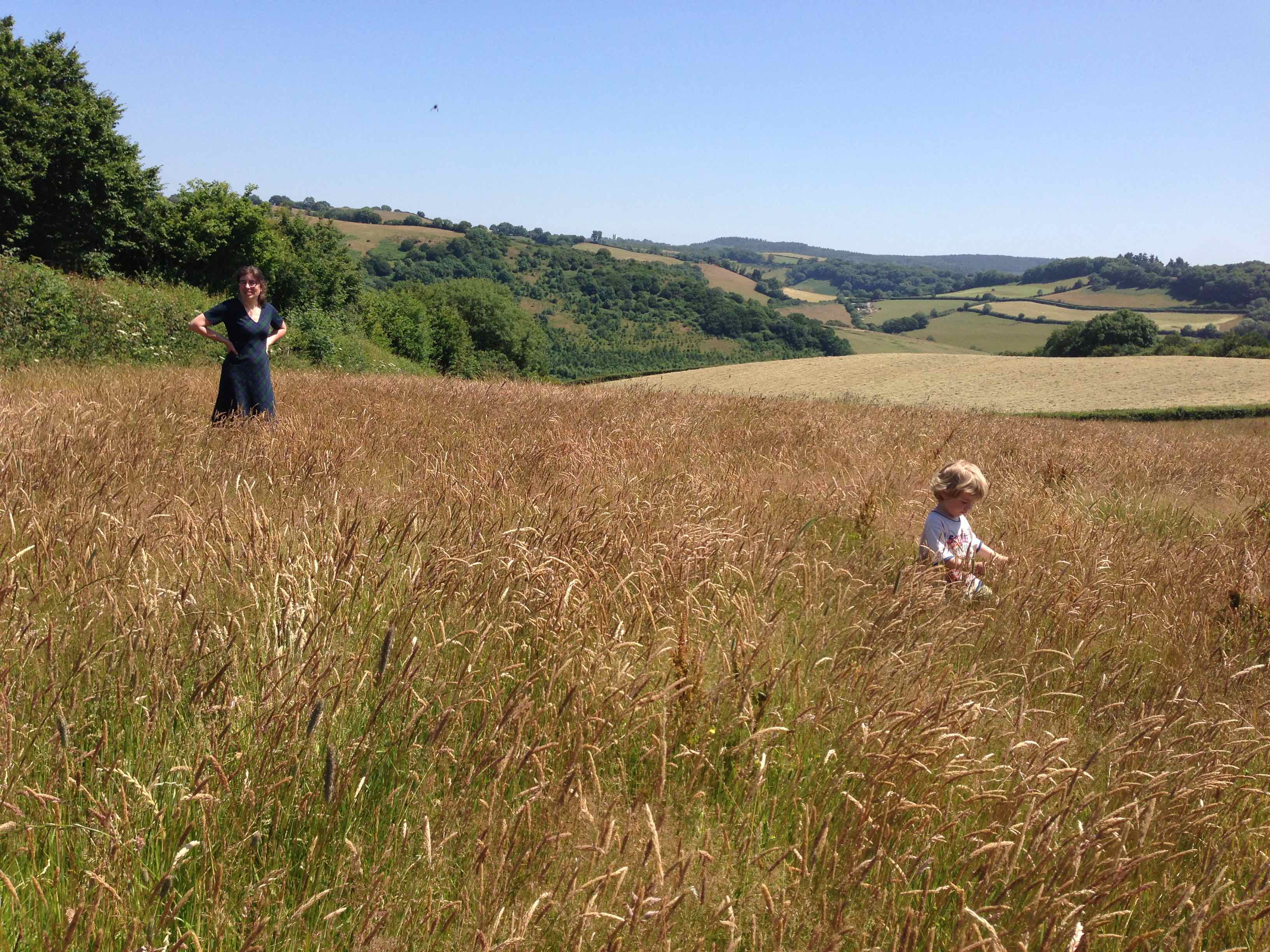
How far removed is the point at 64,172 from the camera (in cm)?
3200

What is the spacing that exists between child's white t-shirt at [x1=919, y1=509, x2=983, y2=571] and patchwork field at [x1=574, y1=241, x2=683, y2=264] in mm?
164979

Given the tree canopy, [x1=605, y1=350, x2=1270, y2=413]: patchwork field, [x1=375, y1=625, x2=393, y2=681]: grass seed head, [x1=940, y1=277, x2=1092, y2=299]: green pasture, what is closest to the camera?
[x1=375, y1=625, x2=393, y2=681]: grass seed head

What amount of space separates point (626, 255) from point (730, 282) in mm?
32021

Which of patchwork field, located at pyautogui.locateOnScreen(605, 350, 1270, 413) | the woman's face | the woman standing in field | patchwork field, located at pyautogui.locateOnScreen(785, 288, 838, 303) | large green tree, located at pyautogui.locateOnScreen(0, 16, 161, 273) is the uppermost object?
patchwork field, located at pyautogui.locateOnScreen(785, 288, 838, 303)

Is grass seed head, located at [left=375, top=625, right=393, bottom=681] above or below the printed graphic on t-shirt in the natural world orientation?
above

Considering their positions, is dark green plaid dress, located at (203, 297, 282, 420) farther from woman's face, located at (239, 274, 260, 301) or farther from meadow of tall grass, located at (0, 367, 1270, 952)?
meadow of tall grass, located at (0, 367, 1270, 952)

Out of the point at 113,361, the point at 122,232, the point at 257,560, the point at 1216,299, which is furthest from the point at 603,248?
the point at 257,560

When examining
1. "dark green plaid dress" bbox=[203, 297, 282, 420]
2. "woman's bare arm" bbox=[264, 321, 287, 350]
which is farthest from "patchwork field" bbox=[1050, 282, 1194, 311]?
"dark green plaid dress" bbox=[203, 297, 282, 420]

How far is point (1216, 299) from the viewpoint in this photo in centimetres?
10969

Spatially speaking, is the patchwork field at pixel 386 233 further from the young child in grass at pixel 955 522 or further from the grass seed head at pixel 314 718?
the grass seed head at pixel 314 718

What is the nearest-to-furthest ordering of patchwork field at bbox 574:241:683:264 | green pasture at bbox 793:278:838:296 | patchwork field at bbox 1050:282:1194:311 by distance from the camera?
patchwork field at bbox 1050:282:1194:311 → patchwork field at bbox 574:241:683:264 → green pasture at bbox 793:278:838:296

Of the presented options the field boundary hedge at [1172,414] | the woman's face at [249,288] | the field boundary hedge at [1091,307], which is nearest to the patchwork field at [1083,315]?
the field boundary hedge at [1091,307]

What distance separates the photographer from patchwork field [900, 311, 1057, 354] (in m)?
98.1

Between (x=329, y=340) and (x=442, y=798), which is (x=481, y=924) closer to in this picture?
(x=442, y=798)
